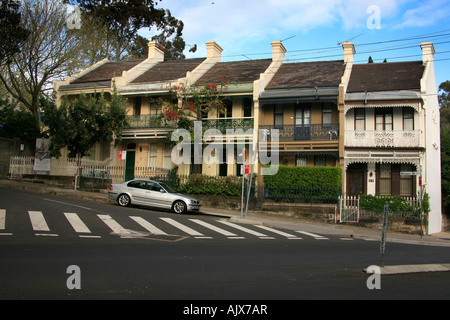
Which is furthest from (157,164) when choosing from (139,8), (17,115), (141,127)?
(139,8)

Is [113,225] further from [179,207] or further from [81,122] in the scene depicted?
[81,122]

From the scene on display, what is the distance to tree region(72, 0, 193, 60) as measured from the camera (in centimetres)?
3950

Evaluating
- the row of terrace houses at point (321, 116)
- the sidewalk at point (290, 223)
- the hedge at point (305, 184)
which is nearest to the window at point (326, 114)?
the row of terrace houses at point (321, 116)

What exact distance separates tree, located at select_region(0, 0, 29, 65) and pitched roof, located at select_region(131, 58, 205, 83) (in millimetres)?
9272

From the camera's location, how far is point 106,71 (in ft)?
108

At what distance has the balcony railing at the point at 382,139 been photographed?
23.2 meters

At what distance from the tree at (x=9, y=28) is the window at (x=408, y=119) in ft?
68.8

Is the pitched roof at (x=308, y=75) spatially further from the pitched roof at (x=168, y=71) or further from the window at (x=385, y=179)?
the pitched roof at (x=168, y=71)

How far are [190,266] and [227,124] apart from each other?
1835 centimetres

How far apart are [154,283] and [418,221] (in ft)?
56.8

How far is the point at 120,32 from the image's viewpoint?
41.5 m

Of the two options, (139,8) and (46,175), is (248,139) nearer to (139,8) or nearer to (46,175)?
(46,175)

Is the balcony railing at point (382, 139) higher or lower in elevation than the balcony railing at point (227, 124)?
lower

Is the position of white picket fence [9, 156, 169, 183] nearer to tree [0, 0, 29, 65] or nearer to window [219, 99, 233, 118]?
window [219, 99, 233, 118]
